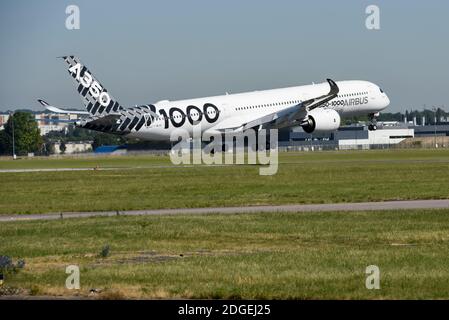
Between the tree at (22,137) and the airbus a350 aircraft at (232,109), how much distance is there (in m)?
72.9

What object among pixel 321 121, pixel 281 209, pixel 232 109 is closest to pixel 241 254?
pixel 281 209

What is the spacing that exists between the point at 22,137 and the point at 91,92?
3185 inches

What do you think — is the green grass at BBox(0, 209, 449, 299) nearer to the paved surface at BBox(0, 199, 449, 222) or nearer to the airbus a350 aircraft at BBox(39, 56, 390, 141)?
the paved surface at BBox(0, 199, 449, 222)

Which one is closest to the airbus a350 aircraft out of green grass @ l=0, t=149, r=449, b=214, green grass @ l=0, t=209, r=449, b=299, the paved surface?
green grass @ l=0, t=149, r=449, b=214

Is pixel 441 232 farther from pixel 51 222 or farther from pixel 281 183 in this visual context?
pixel 281 183

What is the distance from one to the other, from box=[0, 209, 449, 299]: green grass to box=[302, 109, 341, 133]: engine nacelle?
161ft

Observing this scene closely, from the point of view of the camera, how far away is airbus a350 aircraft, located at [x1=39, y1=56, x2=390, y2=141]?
8219cm

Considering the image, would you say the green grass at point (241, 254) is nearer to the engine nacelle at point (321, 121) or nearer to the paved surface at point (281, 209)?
the paved surface at point (281, 209)

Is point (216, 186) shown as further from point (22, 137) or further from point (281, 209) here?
point (22, 137)

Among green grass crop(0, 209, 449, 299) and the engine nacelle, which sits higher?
the engine nacelle

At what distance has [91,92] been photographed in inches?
3430

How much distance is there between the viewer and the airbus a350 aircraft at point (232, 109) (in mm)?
82188

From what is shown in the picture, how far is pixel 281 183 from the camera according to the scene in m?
54.6
